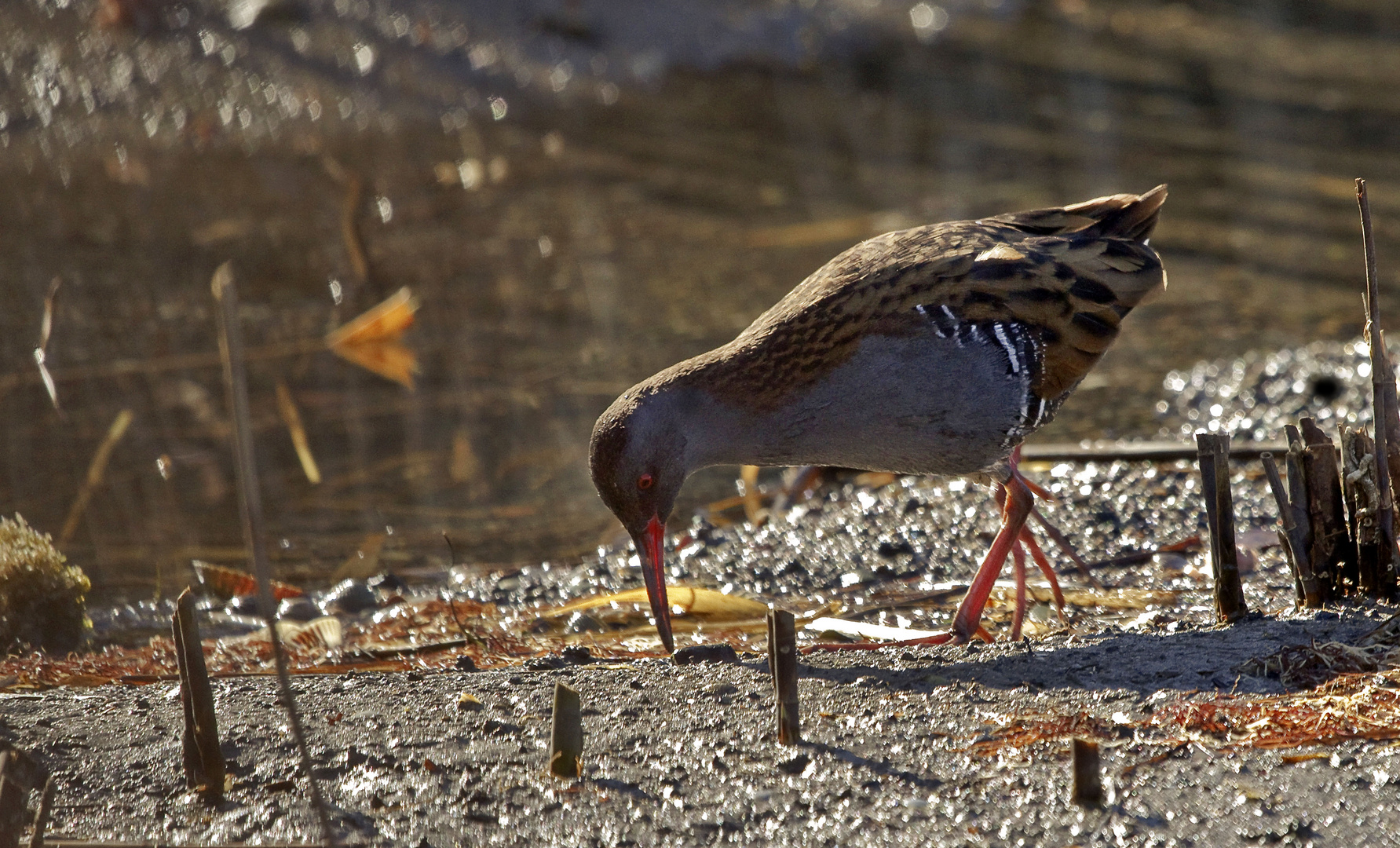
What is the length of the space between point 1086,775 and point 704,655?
1.29m

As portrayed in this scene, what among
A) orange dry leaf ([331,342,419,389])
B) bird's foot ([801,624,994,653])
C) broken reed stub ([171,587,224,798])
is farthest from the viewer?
orange dry leaf ([331,342,419,389])

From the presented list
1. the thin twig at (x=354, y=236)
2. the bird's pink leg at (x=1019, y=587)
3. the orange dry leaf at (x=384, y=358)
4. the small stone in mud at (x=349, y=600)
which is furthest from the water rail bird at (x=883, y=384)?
the thin twig at (x=354, y=236)

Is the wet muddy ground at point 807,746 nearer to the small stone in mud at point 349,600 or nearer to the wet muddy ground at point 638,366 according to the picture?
the wet muddy ground at point 638,366

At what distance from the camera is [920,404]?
421 centimetres

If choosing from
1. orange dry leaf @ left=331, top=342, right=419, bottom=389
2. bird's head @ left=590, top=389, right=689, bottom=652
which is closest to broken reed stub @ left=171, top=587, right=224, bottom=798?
bird's head @ left=590, top=389, right=689, bottom=652

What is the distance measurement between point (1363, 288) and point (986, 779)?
5.51m

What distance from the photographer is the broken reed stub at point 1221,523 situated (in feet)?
12.6

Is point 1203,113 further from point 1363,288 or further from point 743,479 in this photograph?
point 743,479

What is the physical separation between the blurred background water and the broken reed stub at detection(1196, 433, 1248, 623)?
240 centimetres

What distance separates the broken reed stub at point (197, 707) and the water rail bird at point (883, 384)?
138cm

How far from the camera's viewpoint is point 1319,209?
29.4 feet

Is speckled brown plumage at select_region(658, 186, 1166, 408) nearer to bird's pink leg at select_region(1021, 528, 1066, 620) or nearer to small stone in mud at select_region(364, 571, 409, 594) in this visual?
bird's pink leg at select_region(1021, 528, 1066, 620)

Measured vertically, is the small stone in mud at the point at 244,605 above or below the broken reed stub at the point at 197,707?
above

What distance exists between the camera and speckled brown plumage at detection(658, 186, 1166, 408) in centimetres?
426
